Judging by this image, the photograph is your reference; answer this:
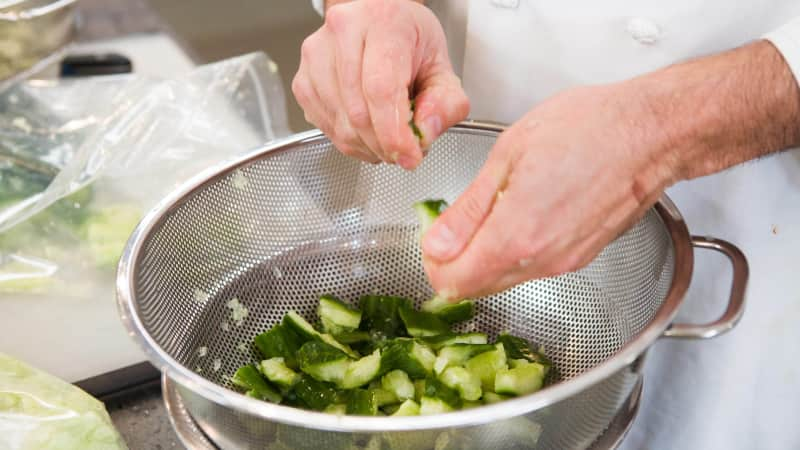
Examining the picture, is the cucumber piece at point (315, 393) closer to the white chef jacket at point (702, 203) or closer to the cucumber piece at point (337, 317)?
the cucumber piece at point (337, 317)

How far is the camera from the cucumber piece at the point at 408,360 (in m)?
0.79

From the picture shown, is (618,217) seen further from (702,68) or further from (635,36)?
(635,36)

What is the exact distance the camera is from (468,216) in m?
0.63

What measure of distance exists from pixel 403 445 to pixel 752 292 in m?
0.49

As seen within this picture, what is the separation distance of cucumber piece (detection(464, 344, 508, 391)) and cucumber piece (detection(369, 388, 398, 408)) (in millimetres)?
80

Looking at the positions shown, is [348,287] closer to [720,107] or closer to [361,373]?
[361,373]

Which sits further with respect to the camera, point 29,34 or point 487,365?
point 29,34

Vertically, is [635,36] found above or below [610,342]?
above

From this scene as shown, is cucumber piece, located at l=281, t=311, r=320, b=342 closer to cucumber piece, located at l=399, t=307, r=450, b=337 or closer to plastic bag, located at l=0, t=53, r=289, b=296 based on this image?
cucumber piece, located at l=399, t=307, r=450, b=337

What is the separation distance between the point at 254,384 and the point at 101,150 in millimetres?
625

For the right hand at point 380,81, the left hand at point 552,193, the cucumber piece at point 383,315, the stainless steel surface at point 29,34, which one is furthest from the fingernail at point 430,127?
the stainless steel surface at point 29,34

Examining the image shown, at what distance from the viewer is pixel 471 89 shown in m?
1.07

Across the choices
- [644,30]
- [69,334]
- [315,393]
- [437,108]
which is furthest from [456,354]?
[69,334]

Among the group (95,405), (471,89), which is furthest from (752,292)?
(95,405)
